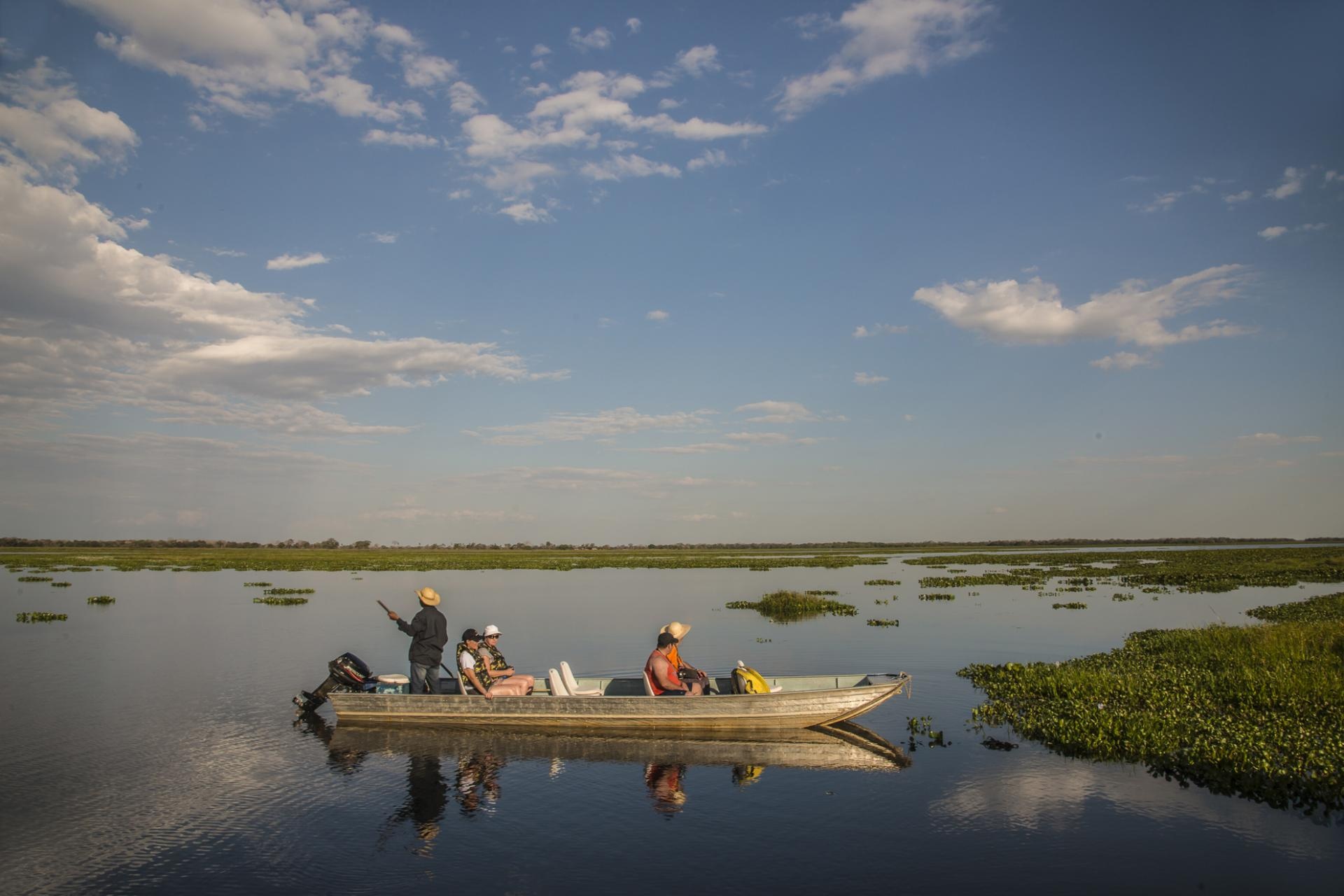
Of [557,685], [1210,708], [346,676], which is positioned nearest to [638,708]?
[557,685]

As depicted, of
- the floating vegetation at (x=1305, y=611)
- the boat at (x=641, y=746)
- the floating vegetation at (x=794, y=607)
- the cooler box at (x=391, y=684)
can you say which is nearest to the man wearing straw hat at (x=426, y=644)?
the cooler box at (x=391, y=684)

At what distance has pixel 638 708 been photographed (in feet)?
57.2

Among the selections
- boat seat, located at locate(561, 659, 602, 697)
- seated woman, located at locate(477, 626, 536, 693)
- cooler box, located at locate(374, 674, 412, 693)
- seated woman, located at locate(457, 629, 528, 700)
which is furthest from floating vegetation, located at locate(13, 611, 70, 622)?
boat seat, located at locate(561, 659, 602, 697)

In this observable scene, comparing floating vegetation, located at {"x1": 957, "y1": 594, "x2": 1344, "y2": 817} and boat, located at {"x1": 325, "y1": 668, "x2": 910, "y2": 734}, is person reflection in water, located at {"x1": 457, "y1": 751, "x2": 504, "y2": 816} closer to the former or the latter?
boat, located at {"x1": 325, "y1": 668, "x2": 910, "y2": 734}

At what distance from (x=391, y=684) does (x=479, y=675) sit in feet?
7.77

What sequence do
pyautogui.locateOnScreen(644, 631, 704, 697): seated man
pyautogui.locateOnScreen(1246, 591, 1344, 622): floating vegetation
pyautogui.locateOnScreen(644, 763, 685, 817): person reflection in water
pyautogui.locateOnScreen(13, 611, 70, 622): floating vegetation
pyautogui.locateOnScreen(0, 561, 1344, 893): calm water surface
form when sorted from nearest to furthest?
pyautogui.locateOnScreen(0, 561, 1344, 893): calm water surface, pyautogui.locateOnScreen(644, 763, 685, 817): person reflection in water, pyautogui.locateOnScreen(644, 631, 704, 697): seated man, pyautogui.locateOnScreen(1246, 591, 1344, 622): floating vegetation, pyautogui.locateOnScreen(13, 611, 70, 622): floating vegetation

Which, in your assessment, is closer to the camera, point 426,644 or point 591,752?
point 591,752

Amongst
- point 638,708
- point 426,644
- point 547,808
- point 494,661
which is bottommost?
point 547,808

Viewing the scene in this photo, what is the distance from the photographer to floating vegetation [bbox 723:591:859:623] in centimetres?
4047

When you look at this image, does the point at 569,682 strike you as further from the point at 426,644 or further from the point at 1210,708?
the point at 1210,708

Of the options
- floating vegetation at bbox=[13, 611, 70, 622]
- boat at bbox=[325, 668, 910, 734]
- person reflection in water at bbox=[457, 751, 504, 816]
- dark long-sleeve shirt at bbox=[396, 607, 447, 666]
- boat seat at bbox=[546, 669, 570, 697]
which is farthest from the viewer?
floating vegetation at bbox=[13, 611, 70, 622]

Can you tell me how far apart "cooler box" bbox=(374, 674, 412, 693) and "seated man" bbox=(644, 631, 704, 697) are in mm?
5741

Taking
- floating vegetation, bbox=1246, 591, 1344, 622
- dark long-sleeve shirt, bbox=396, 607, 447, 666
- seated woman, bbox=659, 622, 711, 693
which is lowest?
floating vegetation, bbox=1246, 591, 1344, 622

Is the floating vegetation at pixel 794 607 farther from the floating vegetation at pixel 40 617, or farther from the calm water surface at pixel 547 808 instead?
the floating vegetation at pixel 40 617
